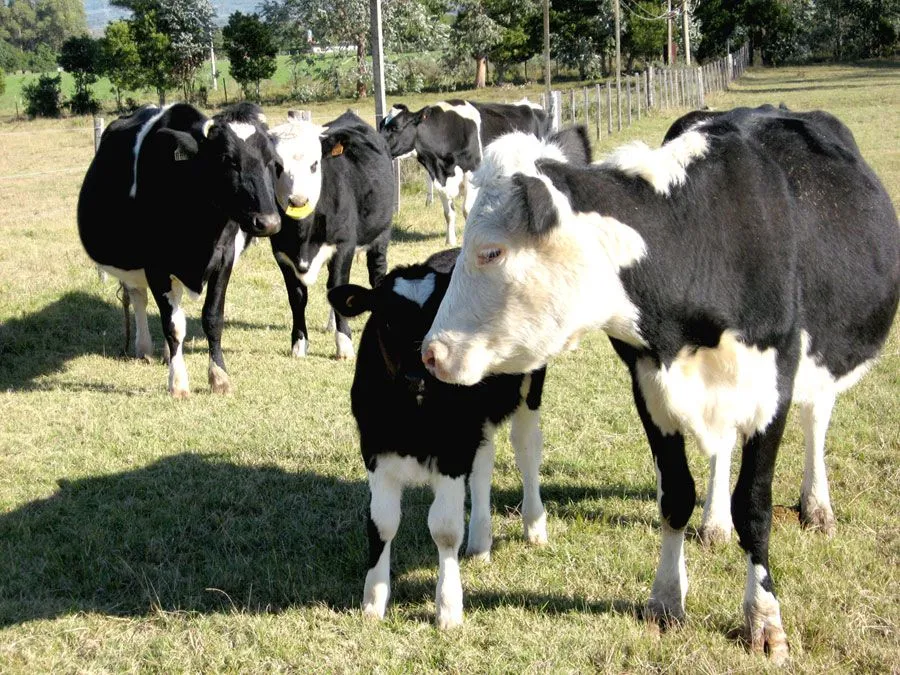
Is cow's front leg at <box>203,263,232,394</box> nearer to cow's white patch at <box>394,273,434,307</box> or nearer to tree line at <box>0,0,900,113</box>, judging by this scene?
cow's white patch at <box>394,273,434,307</box>

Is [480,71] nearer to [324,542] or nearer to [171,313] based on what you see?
[171,313]

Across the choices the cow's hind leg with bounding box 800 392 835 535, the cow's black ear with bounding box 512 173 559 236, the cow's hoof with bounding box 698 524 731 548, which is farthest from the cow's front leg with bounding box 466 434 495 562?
the cow's black ear with bounding box 512 173 559 236

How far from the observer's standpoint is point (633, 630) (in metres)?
3.96

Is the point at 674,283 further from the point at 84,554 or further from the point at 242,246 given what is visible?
the point at 242,246

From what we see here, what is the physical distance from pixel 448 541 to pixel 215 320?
438 centimetres

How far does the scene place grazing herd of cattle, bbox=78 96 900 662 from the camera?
11.1ft

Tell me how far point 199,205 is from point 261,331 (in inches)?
75.0

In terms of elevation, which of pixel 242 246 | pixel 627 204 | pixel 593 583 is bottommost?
pixel 593 583

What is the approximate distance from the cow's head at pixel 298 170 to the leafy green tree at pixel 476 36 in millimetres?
50759

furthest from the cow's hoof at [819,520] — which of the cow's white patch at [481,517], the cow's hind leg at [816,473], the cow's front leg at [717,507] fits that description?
the cow's white patch at [481,517]

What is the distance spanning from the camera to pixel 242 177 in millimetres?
7531

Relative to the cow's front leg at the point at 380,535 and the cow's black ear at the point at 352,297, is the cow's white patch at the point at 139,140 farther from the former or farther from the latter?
the cow's front leg at the point at 380,535

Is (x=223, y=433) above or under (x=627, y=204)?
under

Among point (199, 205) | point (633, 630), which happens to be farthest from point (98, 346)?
point (633, 630)
